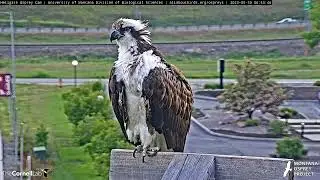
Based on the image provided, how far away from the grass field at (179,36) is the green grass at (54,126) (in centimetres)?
481

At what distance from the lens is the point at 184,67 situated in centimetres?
1991

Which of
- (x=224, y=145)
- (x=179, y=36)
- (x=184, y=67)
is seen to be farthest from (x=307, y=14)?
(x=224, y=145)

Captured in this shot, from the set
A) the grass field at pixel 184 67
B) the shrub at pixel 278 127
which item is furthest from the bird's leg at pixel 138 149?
the grass field at pixel 184 67

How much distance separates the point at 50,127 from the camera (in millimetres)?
12508

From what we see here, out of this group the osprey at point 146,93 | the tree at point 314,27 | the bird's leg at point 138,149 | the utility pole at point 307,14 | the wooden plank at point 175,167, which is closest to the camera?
the wooden plank at point 175,167

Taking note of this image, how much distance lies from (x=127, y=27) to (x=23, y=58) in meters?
17.7

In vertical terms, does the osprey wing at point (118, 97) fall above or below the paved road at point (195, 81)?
above

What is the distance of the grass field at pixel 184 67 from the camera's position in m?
18.7

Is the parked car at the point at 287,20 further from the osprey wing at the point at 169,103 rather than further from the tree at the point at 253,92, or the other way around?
the osprey wing at the point at 169,103

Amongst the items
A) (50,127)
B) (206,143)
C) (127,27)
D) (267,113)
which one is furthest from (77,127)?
(127,27)

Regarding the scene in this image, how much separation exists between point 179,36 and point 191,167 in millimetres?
20633

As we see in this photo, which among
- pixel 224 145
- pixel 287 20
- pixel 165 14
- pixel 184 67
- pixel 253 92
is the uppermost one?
pixel 165 14

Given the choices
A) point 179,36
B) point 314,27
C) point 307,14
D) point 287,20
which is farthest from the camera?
point 287,20

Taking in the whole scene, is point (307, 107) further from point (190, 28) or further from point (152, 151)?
point (152, 151)
